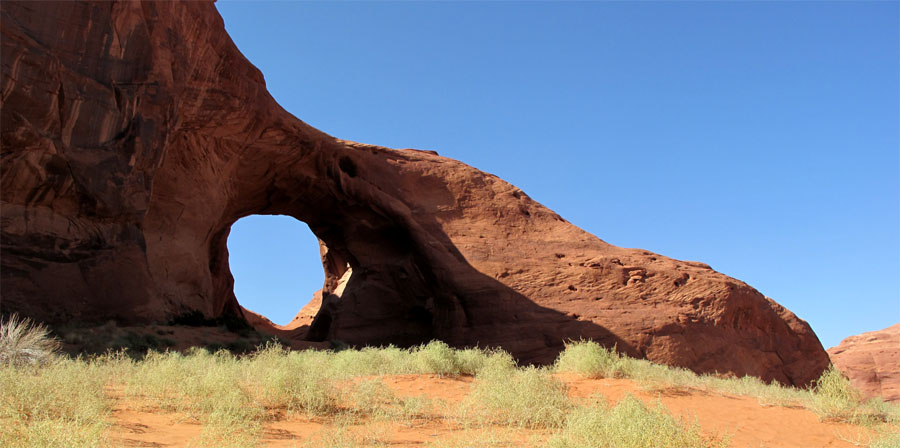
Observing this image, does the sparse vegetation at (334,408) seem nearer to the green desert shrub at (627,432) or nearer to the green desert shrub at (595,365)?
the green desert shrub at (627,432)

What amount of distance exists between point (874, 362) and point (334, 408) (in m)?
32.8

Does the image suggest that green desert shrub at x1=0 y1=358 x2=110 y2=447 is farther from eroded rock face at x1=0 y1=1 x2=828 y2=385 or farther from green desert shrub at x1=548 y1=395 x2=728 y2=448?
eroded rock face at x1=0 y1=1 x2=828 y2=385

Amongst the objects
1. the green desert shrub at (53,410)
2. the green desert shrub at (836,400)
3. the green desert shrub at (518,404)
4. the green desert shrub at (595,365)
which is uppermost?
the green desert shrub at (836,400)

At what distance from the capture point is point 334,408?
6.75 metres

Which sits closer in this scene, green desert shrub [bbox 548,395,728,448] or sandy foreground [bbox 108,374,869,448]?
green desert shrub [bbox 548,395,728,448]

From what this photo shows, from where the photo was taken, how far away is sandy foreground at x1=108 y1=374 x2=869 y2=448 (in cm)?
535

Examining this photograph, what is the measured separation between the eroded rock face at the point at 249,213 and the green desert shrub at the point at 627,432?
12943 mm

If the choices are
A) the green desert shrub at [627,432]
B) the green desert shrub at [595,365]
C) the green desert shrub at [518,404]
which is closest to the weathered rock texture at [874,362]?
the green desert shrub at [595,365]

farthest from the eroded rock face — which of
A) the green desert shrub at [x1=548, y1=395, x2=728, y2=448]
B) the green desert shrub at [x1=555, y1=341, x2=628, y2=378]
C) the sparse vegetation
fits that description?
the green desert shrub at [x1=548, y1=395, x2=728, y2=448]

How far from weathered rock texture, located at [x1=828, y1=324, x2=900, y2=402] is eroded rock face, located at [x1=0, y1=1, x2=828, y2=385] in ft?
39.5

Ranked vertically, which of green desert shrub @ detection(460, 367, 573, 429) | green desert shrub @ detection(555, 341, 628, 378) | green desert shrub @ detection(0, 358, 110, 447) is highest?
green desert shrub @ detection(555, 341, 628, 378)

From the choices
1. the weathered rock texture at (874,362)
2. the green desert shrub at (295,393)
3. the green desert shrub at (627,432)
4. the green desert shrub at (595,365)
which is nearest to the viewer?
the green desert shrub at (627,432)

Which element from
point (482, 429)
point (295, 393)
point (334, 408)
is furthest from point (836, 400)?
point (295, 393)

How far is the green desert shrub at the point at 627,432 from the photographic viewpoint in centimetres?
461
